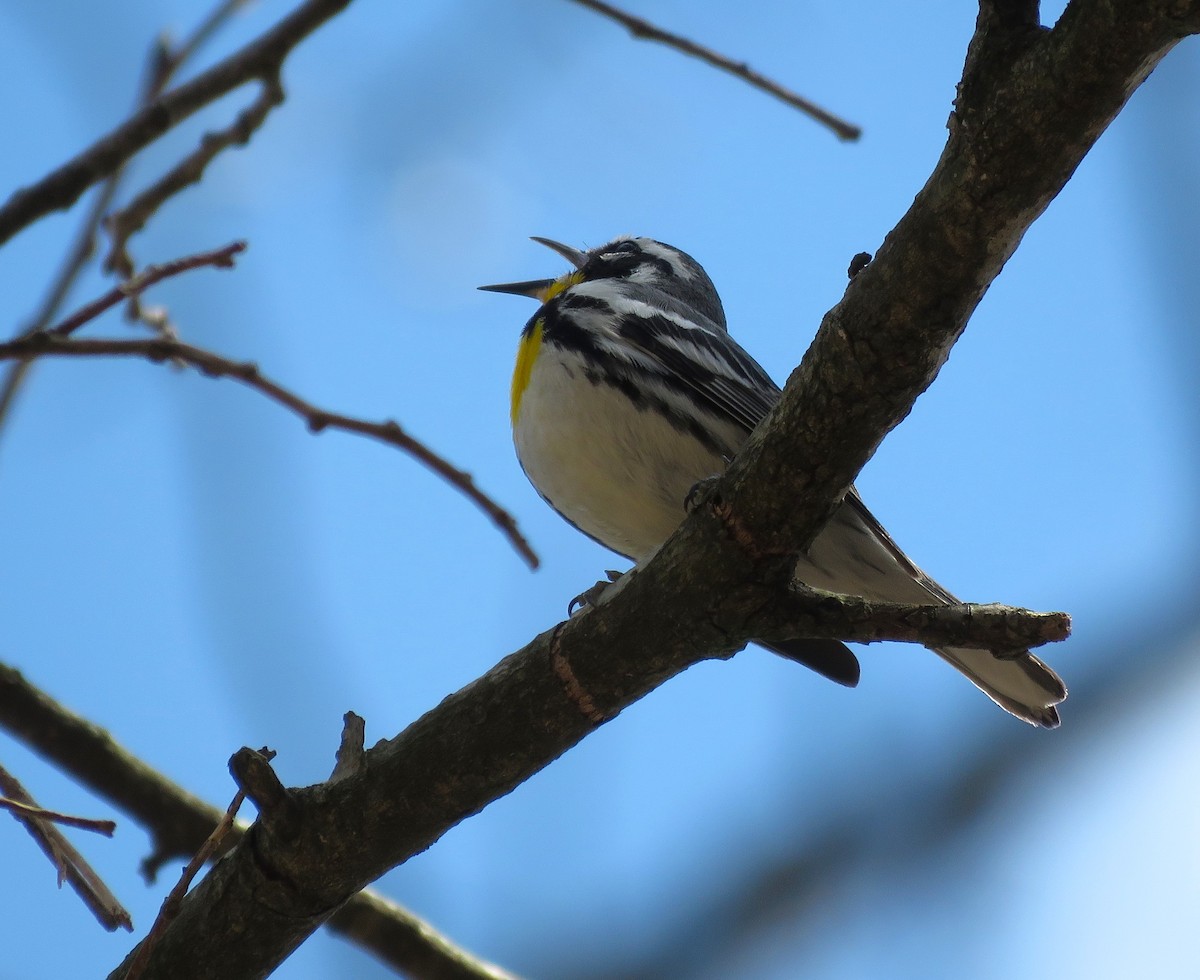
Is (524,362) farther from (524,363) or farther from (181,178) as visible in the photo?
(181,178)

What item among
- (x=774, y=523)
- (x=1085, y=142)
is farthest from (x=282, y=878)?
(x=1085, y=142)

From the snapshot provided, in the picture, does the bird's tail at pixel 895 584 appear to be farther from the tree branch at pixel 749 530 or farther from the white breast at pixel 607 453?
the tree branch at pixel 749 530

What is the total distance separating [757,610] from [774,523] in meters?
0.20

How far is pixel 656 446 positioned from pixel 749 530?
5.08ft

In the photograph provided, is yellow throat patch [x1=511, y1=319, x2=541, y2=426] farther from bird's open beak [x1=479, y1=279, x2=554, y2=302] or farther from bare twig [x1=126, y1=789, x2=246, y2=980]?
bare twig [x1=126, y1=789, x2=246, y2=980]

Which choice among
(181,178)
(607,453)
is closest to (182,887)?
(181,178)

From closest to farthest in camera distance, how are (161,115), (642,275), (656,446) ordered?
(161,115) < (656,446) < (642,275)

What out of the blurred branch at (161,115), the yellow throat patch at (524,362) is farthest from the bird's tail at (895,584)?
the blurred branch at (161,115)

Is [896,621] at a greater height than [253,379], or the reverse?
[253,379]

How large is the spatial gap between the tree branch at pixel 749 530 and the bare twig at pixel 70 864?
0.51 m

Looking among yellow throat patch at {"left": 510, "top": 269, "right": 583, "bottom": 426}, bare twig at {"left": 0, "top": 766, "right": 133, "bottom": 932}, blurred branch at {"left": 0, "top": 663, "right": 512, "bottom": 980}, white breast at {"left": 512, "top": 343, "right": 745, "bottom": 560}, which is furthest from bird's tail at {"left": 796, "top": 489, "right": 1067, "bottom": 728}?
bare twig at {"left": 0, "top": 766, "right": 133, "bottom": 932}

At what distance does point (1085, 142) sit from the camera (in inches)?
72.4

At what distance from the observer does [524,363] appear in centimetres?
434

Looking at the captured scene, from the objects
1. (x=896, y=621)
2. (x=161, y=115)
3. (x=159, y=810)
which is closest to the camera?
(x=896, y=621)
